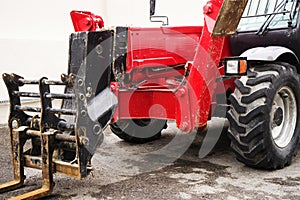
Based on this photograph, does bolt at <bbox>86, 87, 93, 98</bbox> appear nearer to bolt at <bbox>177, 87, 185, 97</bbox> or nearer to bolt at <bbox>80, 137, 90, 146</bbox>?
bolt at <bbox>80, 137, 90, 146</bbox>

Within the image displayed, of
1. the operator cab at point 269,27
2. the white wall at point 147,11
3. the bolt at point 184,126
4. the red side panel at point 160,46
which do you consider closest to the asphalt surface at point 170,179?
the bolt at point 184,126

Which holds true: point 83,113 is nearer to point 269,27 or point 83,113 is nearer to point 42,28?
point 269,27

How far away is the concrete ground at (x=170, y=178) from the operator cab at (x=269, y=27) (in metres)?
1.39

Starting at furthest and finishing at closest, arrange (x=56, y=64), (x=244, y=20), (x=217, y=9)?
(x=56, y=64)
(x=244, y=20)
(x=217, y=9)

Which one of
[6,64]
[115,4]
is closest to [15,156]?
[6,64]

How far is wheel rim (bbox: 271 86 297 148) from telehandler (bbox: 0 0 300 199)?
0.01 meters

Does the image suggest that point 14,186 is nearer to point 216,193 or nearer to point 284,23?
point 216,193

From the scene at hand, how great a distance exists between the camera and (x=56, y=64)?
9.22m

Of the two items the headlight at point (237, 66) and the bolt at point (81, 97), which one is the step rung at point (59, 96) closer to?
the bolt at point (81, 97)

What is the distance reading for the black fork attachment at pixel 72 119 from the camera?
3.49 m

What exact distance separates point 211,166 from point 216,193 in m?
0.92

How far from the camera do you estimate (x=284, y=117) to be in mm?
4586

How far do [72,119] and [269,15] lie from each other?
2771 mm

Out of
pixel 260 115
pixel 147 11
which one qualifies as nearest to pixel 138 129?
pixel 260 115
